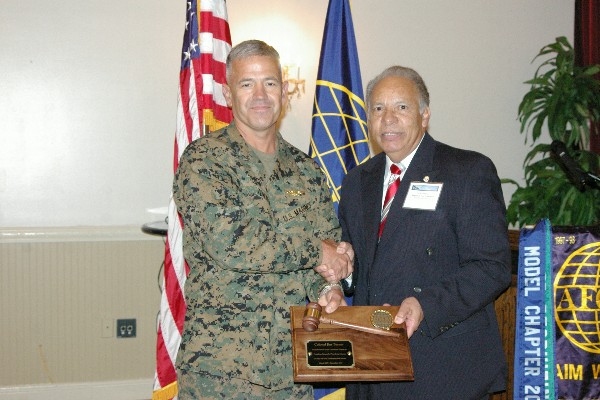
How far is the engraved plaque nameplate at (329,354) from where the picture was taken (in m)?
1.83

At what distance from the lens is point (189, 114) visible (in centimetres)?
337

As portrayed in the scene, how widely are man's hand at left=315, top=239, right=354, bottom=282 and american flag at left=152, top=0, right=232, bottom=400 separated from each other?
1.29 m

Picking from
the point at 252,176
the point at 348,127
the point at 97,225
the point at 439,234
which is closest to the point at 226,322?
the point at 252,176

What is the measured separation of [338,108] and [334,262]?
163 centimetres

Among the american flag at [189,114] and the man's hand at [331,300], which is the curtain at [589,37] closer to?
the american flag at [189,114]

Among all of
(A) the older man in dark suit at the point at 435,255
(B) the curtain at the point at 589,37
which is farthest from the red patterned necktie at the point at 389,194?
(B) the curtain at the point at 589,37

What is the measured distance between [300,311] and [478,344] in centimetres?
60

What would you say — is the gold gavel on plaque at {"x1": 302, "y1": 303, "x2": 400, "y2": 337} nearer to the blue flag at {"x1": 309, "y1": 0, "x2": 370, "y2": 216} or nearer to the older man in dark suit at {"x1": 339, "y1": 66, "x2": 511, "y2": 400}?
the older man in dark suit at {"x1": 339, "y1": 66, "x2": 511, "y2": 400}

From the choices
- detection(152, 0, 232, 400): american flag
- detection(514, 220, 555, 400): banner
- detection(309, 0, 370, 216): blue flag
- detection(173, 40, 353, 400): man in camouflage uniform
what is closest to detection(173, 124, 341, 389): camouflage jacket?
detection(173, 40, 353, 400): man in camouflage uniform

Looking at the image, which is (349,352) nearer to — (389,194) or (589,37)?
(389,194)

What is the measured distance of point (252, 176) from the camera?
7.07 feet

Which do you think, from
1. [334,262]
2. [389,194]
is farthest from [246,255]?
[389,194]

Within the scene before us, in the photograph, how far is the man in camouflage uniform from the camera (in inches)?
79.0

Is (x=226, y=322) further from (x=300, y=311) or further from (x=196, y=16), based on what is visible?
(x=196, y=16)
